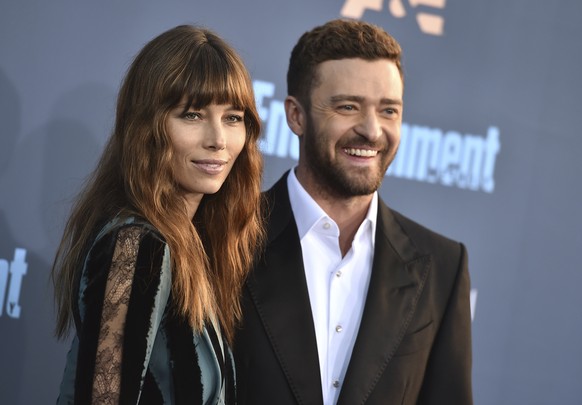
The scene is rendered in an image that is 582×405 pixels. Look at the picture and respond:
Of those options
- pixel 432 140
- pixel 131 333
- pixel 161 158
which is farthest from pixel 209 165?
pixel 432 140

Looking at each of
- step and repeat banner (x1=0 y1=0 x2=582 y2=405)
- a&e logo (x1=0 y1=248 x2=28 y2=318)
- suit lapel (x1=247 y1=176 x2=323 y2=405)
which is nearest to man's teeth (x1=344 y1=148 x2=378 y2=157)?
suit lapel (x1=247 y1=176 x2=323 y2=405)

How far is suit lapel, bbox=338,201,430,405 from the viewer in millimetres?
2285

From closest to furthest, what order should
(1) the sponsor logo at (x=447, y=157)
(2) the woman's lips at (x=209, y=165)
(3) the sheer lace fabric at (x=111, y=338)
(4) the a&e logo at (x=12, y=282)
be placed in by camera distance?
(3) the sheer lace fabric at (x=111, y=338) → (2) the woman's lips at (x=209, y=165) → (4) the a&e logo at (x=12, y=282) → (1) the sponsor logo at (x=447, y=157)

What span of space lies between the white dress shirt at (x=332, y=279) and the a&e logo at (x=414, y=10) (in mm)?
901

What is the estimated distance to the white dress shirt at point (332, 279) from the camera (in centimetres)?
233

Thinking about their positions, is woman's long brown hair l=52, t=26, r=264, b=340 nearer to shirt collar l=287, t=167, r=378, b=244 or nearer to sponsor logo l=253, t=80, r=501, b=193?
shirt collar l=287, t=167, r=378, b=244

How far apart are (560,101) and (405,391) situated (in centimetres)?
164

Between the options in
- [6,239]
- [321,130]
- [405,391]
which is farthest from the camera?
[6,239]

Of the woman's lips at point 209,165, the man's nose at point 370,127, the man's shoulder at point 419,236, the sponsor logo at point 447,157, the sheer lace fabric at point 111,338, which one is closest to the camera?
the sheer lace fabric at point 111,338

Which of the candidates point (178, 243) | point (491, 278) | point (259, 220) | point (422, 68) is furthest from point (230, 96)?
point (491, 278)

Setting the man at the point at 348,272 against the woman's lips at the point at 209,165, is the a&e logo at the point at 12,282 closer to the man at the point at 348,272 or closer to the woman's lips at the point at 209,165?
the man at the point at 348,272

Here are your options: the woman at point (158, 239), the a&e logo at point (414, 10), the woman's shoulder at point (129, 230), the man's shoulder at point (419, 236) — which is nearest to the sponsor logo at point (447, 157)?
the a&e logo at point (414, 10)

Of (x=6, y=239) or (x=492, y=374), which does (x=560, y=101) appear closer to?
(x=492, y=374)

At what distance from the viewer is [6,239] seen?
110 inches
